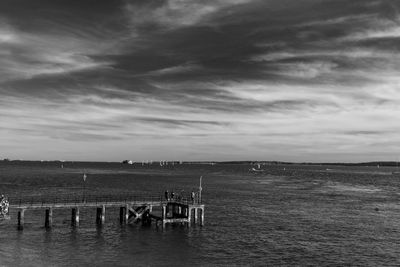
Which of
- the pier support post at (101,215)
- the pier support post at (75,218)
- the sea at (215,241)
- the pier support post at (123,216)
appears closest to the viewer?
the sea at (215,241)

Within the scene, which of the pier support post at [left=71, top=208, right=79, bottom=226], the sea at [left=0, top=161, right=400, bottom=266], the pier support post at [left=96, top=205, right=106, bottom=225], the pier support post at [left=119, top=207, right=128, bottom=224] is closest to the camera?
the sea at [left=0, top=161, right=400, bottom=266]

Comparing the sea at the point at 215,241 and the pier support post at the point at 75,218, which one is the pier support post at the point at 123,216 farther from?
the pier support post at the point at 75,218

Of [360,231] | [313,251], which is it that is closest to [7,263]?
[313,251]

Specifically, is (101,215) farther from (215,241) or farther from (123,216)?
(215,241)

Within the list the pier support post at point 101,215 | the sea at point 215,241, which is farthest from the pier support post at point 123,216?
the pier support post at point 101,215

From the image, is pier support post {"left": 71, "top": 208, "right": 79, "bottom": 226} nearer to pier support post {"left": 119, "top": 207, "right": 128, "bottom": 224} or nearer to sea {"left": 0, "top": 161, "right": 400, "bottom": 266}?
sea {"left": 0, "top": 161, "right": 400, "bottom": 266}

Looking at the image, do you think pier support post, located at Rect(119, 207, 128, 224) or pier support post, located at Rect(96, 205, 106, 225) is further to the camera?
pier support post, located at Rect(119, 207, 128, 224)

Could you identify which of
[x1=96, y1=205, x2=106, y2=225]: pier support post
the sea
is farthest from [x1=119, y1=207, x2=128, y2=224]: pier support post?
[x1=96, y1=205, x2=106, y2=225]: pier support post

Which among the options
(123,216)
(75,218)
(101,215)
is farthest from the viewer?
(123,216)

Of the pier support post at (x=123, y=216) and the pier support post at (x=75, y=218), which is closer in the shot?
the pier support post at (x=75, y=218)

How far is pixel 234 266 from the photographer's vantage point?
43.2m

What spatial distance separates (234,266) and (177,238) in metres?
14.3

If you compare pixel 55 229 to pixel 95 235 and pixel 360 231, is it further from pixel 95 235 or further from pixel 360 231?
pixel 360 231

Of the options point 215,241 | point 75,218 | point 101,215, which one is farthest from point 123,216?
point 215,241
